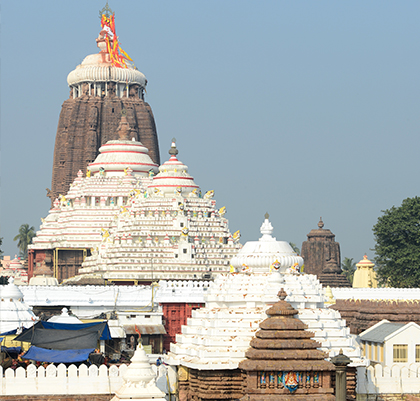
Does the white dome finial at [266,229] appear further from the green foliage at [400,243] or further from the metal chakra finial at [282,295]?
the green foliage at [400,243]

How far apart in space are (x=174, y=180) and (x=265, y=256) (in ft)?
174

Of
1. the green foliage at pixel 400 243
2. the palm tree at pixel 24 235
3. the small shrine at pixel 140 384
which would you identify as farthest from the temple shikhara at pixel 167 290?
the palm tree at pixel 24 235

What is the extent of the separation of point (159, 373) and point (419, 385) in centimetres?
983

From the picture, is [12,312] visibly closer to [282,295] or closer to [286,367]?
[282,295]

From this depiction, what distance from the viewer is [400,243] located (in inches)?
3740

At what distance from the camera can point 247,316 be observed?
132 ft

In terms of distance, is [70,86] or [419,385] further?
[70,86]

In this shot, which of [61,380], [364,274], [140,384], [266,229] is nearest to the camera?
[140,384]

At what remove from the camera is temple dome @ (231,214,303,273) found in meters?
43.2

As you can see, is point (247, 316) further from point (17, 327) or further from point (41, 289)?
point (41, 289)

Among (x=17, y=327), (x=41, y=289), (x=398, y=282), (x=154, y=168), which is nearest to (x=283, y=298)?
(x=17, y=327)

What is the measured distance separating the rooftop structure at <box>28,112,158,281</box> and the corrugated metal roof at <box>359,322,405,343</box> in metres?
50.8

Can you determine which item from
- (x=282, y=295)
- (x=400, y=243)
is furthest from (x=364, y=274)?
(x=282, y=295)

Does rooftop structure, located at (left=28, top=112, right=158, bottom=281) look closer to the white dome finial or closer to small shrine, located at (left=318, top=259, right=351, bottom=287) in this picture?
small shrine, located at (left=318, top=259, right=351, bottom=287)
